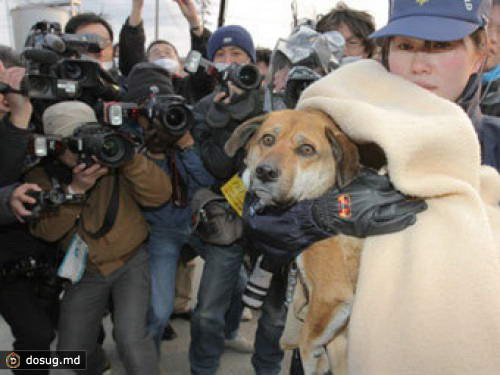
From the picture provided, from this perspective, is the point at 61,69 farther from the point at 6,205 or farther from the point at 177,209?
the point at 177,209

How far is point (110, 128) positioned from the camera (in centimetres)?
233

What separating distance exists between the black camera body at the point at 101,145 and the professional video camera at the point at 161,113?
10cm

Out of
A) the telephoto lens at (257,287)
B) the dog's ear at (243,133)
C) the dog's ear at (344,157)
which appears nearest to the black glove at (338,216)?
the dog's ear at (344,157)

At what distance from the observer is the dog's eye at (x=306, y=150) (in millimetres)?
1390

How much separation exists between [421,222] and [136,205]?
1978 millimetres

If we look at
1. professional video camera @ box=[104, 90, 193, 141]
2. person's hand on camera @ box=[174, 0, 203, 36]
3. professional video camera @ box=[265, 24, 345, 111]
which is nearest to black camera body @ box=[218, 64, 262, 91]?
professional video camera @ box=[265, 24, 345, 111]

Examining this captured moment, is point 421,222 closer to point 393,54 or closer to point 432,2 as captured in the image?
point 393,54

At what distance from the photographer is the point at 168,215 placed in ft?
9.09

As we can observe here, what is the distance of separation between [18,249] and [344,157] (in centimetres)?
208

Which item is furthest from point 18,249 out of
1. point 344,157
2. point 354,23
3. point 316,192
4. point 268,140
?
point 354,23

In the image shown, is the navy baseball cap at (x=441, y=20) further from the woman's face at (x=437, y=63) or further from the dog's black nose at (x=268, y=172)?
the dog's black nose at (x=268, y=172)

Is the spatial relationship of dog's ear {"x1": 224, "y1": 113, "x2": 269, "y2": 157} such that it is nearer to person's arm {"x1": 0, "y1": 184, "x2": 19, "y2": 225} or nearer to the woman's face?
the woman's face

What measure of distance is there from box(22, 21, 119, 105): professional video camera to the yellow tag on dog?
1.02 m

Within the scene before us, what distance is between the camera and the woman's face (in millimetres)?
1278
